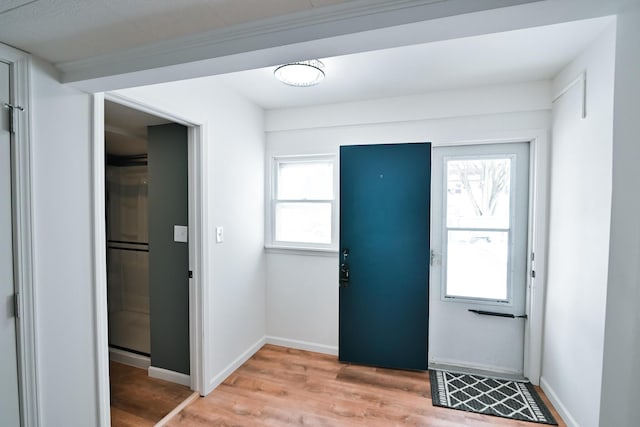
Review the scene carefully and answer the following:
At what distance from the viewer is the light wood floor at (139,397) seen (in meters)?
2.07

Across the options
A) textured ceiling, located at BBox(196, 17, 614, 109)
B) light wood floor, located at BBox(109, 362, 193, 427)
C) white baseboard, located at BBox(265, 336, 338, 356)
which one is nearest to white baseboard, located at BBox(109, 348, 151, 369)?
light wood floor, located at BBox(109, 362, 193, 427)

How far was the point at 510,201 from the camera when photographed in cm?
257

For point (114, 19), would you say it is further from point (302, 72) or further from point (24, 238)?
point (302, 72)

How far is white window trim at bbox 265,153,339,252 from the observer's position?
2963 mm

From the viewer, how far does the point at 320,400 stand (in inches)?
89.0

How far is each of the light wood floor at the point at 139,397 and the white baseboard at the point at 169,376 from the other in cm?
3

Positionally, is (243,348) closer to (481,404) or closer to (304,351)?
(304,351)

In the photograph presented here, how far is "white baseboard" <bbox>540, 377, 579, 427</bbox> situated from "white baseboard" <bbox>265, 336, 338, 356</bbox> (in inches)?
67.9

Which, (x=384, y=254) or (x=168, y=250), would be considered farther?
(x=384, y=254)

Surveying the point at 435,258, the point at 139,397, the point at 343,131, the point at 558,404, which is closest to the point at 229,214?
the point at 343,131

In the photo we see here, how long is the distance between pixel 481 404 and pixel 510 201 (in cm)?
162

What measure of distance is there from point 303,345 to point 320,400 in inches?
33.5

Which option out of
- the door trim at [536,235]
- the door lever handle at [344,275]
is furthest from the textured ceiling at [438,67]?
the door lever handle at [344,275]

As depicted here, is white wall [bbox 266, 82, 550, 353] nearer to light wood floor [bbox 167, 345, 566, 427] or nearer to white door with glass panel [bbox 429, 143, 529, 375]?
white door with glass panel [bbox 429, 143, 529, 375]
